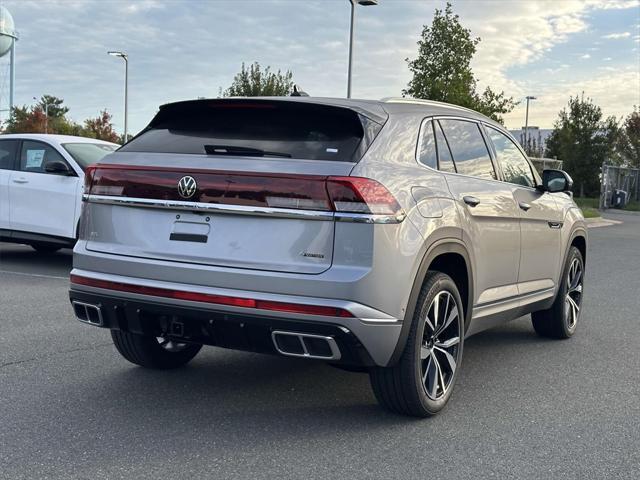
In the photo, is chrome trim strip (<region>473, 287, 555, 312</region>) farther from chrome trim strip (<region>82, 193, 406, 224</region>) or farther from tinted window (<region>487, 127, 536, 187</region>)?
chrome trim strip (<region>82, 193, 406, 224</region>)

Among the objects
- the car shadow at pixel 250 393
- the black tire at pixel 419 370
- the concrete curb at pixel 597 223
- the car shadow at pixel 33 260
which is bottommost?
the car shadow at pixel 33 260

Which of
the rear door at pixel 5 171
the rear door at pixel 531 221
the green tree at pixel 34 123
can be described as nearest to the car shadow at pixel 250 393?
the rear door at pixel 531 221

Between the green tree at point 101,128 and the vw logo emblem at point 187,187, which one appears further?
the green tree at point 101,128

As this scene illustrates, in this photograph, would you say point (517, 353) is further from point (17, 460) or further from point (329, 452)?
point (17, 460)

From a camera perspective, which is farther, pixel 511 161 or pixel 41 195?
pixel 41 195

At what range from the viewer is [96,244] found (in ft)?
13.8

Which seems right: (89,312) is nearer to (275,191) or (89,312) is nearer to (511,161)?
(275,191)

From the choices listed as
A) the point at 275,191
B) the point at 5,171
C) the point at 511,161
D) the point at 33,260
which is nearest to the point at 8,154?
the point at 5,171

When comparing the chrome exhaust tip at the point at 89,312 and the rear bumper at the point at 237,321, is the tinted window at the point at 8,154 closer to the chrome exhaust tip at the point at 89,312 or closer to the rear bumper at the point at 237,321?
the chrome exhaust tip at the point at 89,312

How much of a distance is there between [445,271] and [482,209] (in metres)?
0.53

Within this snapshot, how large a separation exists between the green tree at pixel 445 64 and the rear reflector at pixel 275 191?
21740 mm

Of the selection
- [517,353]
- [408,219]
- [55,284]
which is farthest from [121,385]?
[55,284]

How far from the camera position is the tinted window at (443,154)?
456cm

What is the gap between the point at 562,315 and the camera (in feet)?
21.0
